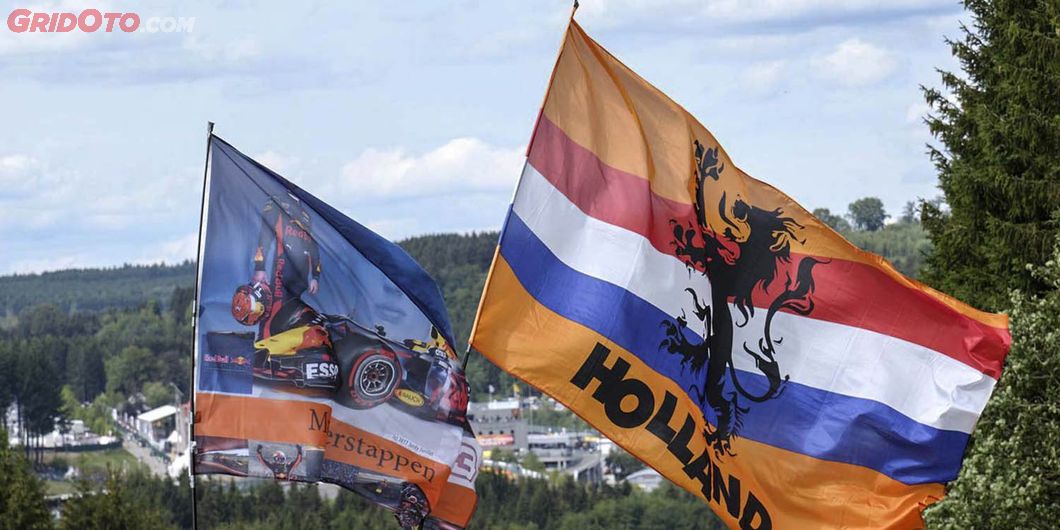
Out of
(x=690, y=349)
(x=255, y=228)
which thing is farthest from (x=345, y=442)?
(x=690, y=349)

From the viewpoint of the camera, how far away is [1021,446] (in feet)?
67.8

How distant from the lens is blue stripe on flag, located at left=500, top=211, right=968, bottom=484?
14117mm

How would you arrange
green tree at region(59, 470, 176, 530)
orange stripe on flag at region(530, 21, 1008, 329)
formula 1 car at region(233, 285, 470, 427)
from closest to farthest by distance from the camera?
orange stripe on flag at region(530, 21, 1008, 329), formula 1 car at region(233, 285, 470, 427), green tree at region(59, 470, 176, 530)

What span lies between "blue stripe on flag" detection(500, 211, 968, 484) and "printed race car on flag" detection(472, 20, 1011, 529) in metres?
0.01

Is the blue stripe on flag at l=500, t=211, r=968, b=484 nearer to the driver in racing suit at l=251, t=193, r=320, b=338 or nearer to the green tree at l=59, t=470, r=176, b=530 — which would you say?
the driver in racing suit at l=251, t=193, r=320, b=338

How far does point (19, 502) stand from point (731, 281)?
94.1 feet

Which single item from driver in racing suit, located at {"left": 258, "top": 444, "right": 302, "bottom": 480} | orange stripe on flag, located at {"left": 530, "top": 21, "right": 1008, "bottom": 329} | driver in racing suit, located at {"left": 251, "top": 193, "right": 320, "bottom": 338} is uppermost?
orange stripe on flag, located at {"left": 530, "top": 21, "right": 1008, "bottom": 329}

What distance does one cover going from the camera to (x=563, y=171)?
47.0 feet

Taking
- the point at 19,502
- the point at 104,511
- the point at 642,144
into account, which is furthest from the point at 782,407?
the point at 104,511

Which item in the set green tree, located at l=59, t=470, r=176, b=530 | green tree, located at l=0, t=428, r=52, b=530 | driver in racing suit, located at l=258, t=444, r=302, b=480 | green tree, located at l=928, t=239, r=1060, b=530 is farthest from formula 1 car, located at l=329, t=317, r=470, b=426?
green tree, located at l=59, t=470, r=176, b=530

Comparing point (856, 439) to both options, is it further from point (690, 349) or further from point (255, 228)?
point (255, 228)

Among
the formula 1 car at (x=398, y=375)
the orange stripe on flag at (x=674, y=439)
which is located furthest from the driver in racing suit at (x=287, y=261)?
the orange stripe on flag at (x=674, y=439)

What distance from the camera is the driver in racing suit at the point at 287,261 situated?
55.2ft

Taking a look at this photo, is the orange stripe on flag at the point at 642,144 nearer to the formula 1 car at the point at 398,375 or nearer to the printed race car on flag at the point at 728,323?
the printed race car on flag at the point at 728,323
